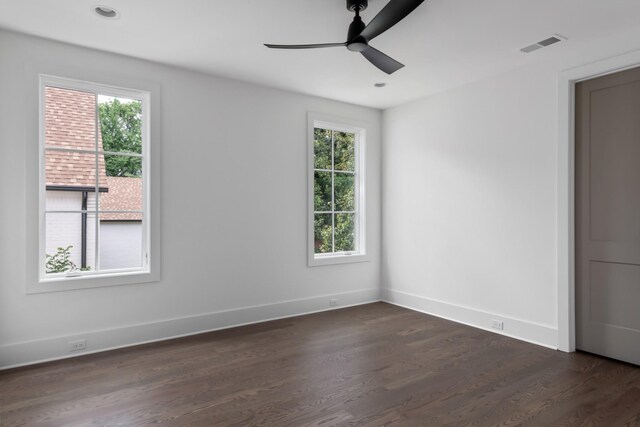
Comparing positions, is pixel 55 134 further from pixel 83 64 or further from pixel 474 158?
pixel 474 158

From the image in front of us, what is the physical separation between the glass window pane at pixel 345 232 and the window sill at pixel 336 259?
0.57 feet

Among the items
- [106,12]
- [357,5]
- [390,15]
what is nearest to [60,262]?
[106,12]

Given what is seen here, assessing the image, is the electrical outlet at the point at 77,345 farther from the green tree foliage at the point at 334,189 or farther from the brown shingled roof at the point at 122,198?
the green tree foliage at the point at 334,189

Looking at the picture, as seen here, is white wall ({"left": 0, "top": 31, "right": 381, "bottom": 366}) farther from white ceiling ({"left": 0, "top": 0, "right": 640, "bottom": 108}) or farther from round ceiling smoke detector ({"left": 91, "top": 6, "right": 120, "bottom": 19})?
round ceiling smoke detector ({"left": 91, "top": 6, "right": 120, "bottom": 19})

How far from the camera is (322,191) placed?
200 inches

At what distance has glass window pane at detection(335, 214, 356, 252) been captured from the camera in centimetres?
525

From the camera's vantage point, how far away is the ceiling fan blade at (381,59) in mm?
2818

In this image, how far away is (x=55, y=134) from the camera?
3412mm

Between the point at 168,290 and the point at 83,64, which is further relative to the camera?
the point at 168,290

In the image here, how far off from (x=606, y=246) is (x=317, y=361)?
2.60 meters

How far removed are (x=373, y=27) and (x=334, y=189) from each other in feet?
9.42

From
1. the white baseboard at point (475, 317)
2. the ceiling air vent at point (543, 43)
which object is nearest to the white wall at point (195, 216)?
the white baseboard at point (475, 317)

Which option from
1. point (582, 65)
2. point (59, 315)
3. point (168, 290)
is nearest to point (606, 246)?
point (582, 65)

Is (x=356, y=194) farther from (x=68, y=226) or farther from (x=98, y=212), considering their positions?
(x=68, y=226)
